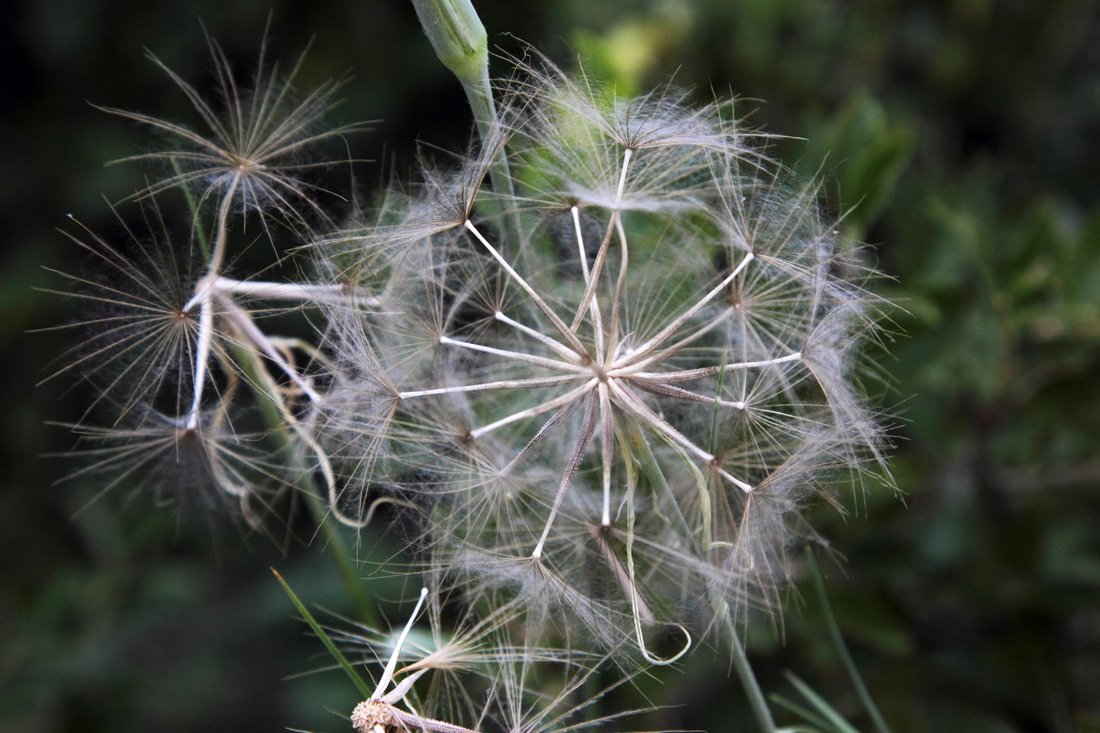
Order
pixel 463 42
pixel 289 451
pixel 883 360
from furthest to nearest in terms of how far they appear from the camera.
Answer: pixel 883 360 → pixel 289 451 → pixel 463 42

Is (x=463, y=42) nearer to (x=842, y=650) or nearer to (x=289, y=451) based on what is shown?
(x=289, y=451)

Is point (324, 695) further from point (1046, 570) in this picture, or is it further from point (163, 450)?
point (1046, 570)

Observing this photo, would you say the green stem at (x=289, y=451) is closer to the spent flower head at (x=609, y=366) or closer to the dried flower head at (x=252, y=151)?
the spent flower head at (x=609, y=366)

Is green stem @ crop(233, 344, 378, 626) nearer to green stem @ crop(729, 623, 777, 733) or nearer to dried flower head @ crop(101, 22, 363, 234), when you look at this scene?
dried flower head @ crop(101, 22, 363, 234)

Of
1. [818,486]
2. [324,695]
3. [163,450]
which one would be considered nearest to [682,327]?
[818,486]

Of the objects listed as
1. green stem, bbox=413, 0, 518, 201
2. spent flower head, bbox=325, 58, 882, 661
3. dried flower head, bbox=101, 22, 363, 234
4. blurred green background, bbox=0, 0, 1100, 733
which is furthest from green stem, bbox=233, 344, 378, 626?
blurred green background, bbox=0, 0, 1100, 733

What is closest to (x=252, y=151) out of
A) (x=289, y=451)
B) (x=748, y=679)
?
(x=289, y=451)

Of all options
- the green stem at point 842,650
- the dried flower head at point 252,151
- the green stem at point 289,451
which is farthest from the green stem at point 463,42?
the green stem at point 842,650
